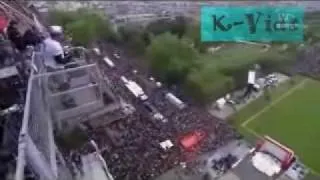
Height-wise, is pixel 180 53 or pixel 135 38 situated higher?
pixel 135 38

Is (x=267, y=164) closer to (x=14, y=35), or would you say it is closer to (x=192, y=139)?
(x=192, y=139)

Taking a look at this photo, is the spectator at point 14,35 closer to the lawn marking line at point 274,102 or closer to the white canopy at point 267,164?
the white canopy at point 267,164

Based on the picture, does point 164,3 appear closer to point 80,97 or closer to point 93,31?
point 93,31

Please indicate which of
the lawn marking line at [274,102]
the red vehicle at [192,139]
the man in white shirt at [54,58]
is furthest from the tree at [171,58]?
the man in white shirt at [54,58]

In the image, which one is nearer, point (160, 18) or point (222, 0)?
point (160, 18)

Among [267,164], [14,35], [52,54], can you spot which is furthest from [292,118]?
[14,35]

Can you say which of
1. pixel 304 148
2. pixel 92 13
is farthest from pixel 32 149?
pixel 92 13

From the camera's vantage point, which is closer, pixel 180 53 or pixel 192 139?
pixel 192 139
